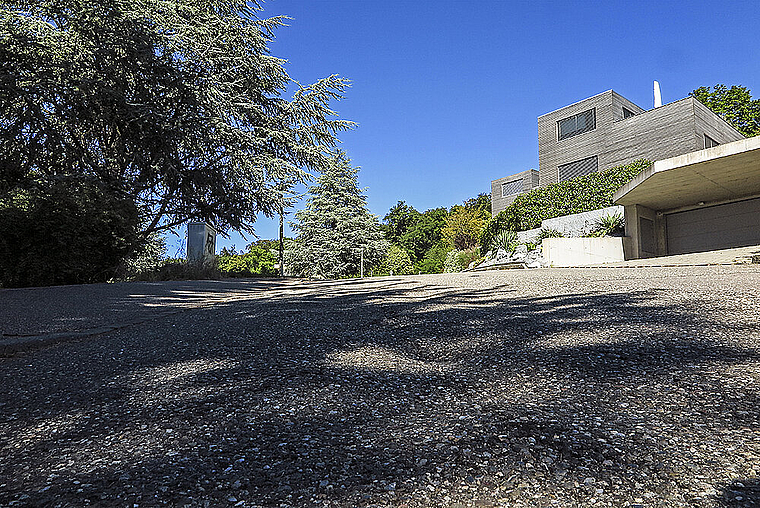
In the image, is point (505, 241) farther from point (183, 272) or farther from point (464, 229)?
point (464, 229)

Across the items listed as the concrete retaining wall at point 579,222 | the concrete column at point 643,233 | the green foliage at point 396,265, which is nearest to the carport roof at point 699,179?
the concrete column at point 643,233

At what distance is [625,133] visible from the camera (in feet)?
64.5

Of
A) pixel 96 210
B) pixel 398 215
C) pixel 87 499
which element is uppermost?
pixel 398 215

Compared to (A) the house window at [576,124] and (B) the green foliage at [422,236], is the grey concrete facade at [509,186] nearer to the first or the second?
(A) the house window at [576,124]

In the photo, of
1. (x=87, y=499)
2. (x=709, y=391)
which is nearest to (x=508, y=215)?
(x=709, y=391)

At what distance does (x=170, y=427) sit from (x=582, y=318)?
9.29 feet

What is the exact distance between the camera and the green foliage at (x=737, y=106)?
83.1 ft

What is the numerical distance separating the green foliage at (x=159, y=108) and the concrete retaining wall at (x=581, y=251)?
716 cm

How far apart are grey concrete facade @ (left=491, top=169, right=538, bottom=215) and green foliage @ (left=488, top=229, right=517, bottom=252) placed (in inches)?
464

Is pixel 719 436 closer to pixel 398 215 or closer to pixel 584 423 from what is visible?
pixel 584 423

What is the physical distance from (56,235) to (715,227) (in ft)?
55.2

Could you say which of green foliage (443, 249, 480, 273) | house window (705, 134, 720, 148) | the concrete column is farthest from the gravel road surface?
house window (705, 134, 720, 148)

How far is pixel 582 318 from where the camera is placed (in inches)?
136

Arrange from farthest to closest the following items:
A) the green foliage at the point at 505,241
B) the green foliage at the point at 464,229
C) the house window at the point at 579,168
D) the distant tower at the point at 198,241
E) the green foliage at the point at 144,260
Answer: the green foliage at the point at 464,229
the house window at the point at 579,168
the green foliage at the point at 505,241
the distant tower at the point at 198,241
the green foliage at the point at 144,260
